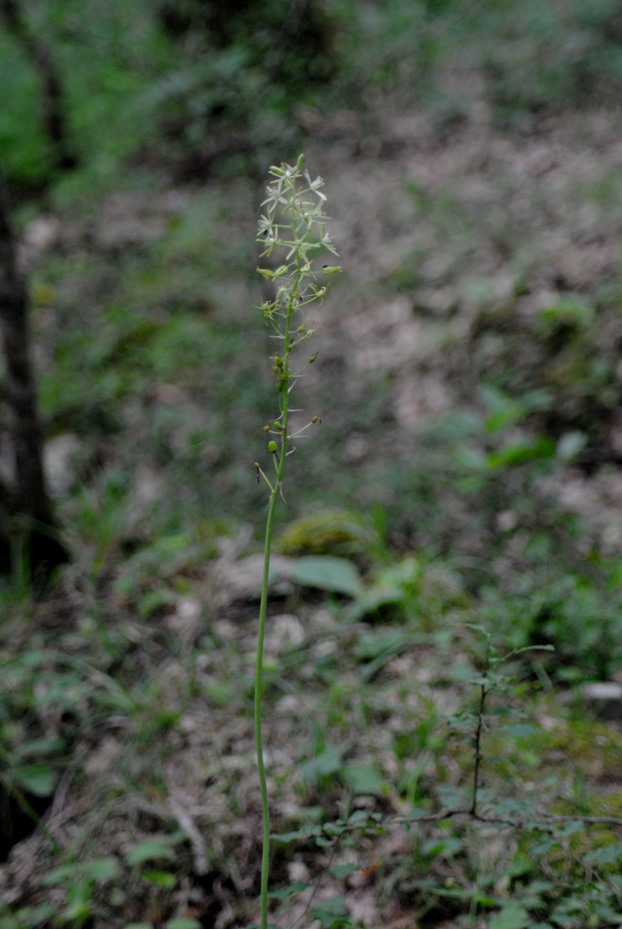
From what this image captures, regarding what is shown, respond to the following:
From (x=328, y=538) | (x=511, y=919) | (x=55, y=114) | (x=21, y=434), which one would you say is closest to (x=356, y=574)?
(x=328, y=538)

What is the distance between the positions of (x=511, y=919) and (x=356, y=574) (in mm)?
1662

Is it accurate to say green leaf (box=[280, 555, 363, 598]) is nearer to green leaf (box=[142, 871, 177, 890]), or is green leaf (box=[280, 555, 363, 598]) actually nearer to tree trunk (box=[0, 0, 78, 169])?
green leaf (box=[142, 871, 177, 890])

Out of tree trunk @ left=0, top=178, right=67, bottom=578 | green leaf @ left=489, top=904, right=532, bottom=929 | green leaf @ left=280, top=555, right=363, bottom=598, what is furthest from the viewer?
tree trunk @ left=0, top=178, right=67, bottom=578

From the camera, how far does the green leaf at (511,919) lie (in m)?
1.46

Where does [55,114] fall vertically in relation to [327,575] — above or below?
above

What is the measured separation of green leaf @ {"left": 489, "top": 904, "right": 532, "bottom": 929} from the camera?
1461mm

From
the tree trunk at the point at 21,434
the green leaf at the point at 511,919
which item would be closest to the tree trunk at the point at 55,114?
the tree trunk at the point at 21,434

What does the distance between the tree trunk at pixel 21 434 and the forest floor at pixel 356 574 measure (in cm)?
21

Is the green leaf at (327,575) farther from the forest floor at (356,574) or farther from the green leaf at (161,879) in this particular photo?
the green leaf at (161,879)

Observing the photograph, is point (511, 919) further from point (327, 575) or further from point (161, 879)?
point (327, 575)

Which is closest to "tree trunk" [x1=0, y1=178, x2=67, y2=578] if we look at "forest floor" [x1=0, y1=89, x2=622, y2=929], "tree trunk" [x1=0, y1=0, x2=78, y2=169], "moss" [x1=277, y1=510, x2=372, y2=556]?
"forest floor" [x1=0, y1=89, x2=622, y2=929]

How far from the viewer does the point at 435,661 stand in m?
2.52

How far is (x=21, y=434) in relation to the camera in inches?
130

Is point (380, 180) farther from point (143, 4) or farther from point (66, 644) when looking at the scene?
point (66, 644)
